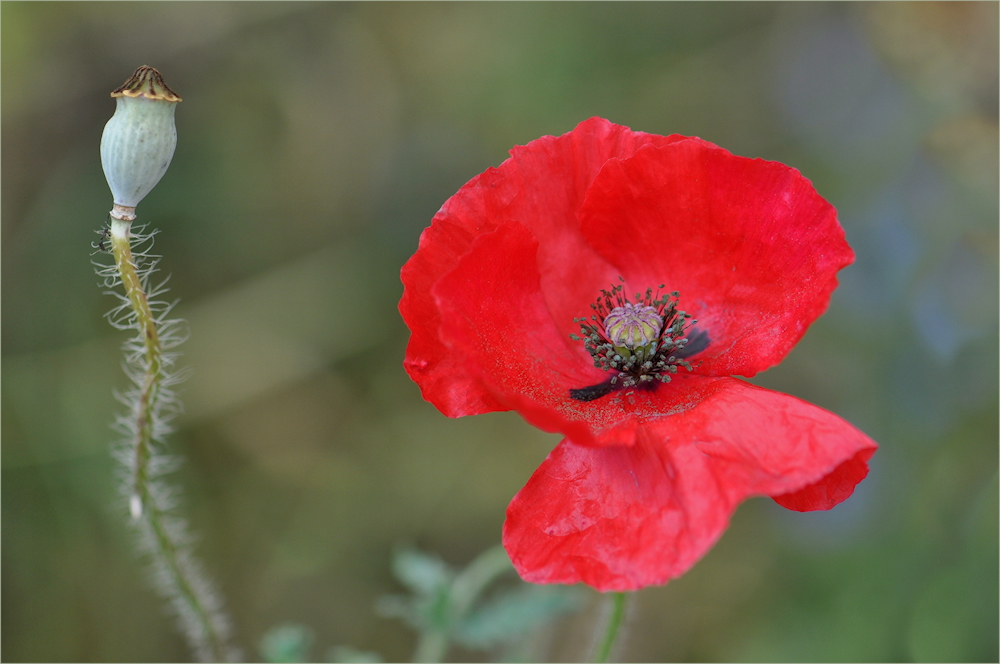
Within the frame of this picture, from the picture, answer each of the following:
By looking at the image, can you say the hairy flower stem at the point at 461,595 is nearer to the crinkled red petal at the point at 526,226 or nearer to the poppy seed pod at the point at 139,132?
the crinkled red petal at the point at 526,226

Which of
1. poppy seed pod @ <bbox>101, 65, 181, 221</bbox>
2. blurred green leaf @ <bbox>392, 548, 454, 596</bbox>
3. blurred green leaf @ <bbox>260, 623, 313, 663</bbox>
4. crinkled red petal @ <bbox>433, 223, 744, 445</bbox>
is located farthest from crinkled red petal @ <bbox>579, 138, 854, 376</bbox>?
blurred green leaf @ <bbox>260, 623, 313, 663</bbox>

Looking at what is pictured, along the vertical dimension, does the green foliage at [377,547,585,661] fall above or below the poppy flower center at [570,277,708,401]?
below

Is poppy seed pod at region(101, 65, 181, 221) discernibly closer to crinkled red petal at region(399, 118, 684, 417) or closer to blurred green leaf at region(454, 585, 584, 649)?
crinkled red petal at region(399, 118, 684, 417)

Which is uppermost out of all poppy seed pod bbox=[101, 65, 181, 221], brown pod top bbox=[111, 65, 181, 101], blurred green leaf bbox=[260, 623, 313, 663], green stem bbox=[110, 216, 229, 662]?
brown pod top bbox=[111, 65, 181, 101]

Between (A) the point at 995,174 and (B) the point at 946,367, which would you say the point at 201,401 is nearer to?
(B) the point at 946,367

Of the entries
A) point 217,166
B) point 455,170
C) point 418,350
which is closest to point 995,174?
point 455,170

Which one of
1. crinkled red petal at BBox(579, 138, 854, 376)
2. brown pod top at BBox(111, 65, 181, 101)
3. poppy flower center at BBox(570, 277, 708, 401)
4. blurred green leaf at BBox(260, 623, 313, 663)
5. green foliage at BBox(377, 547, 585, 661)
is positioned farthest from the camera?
green foliage at BBox(377, 547, 585, 661)
